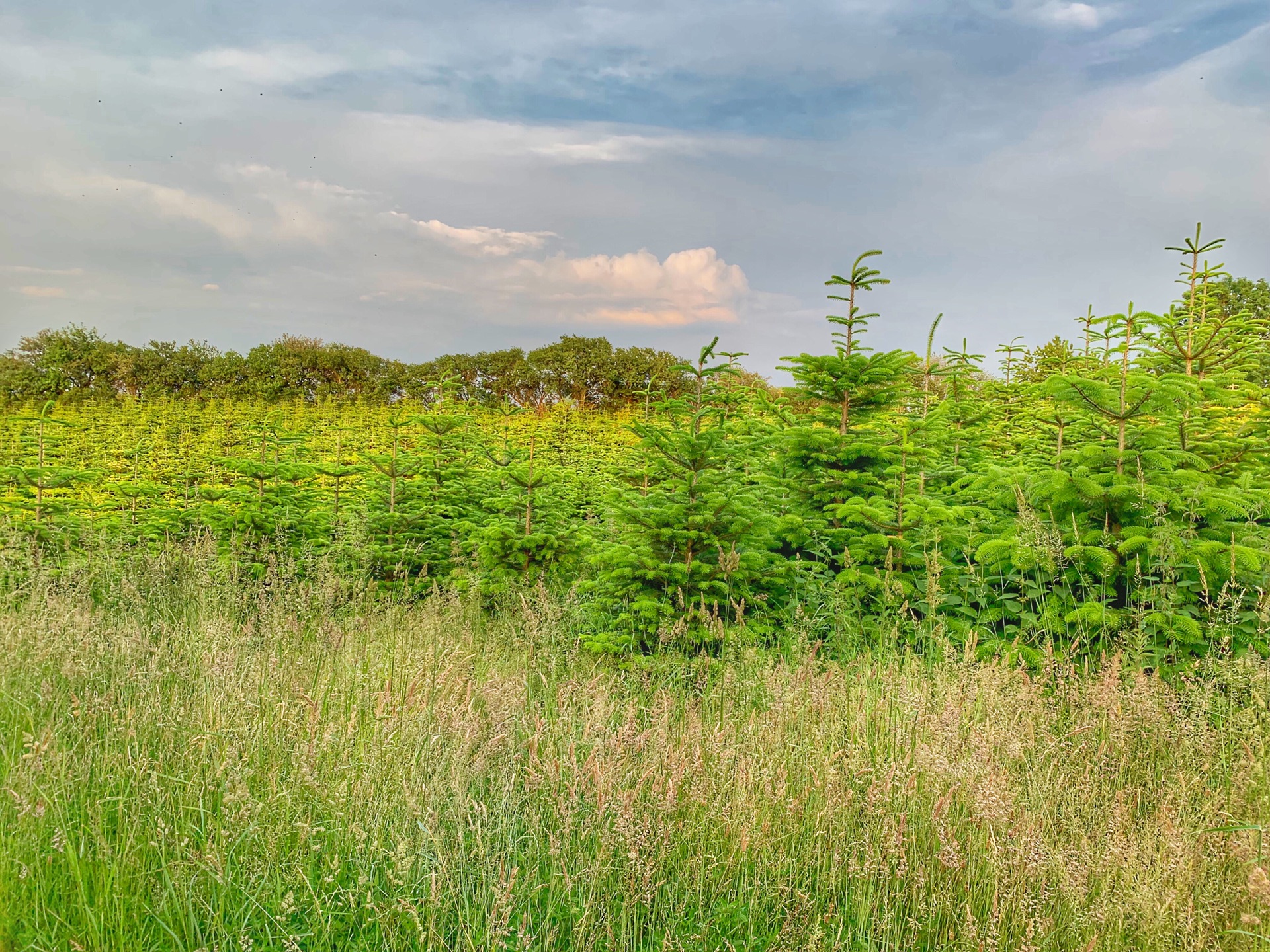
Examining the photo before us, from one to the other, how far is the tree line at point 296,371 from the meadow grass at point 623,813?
27329 millimetres

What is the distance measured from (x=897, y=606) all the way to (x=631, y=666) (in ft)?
7.23

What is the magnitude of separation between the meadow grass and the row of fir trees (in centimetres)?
81

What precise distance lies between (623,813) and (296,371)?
3359 cm

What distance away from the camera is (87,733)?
335 cm

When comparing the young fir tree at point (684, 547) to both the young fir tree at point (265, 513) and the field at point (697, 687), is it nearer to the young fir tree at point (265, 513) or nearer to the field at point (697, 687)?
the field at point (697, 687)

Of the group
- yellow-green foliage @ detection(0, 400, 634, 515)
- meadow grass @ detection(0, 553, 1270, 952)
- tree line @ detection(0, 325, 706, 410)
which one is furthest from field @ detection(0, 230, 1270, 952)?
tree line @ detection(0, 325, 706, 410)

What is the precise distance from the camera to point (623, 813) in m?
2.43

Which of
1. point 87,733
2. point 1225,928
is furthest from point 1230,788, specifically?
point 87,733

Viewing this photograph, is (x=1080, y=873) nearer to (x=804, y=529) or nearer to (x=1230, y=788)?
(x=1230, y=788)

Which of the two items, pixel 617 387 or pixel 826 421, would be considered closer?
pixel 826 421

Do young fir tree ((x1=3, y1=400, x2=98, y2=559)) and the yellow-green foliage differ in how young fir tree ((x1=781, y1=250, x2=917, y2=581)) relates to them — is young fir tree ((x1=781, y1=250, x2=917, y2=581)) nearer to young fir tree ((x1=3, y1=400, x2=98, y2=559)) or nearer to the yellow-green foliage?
the yellow-green foliage

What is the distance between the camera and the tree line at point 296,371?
102 feet

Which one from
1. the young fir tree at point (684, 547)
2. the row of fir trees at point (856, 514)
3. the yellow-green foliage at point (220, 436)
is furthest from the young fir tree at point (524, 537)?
the yellow-green foliage at point (220, 436)

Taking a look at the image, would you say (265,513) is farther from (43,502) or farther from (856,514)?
(856,514)
